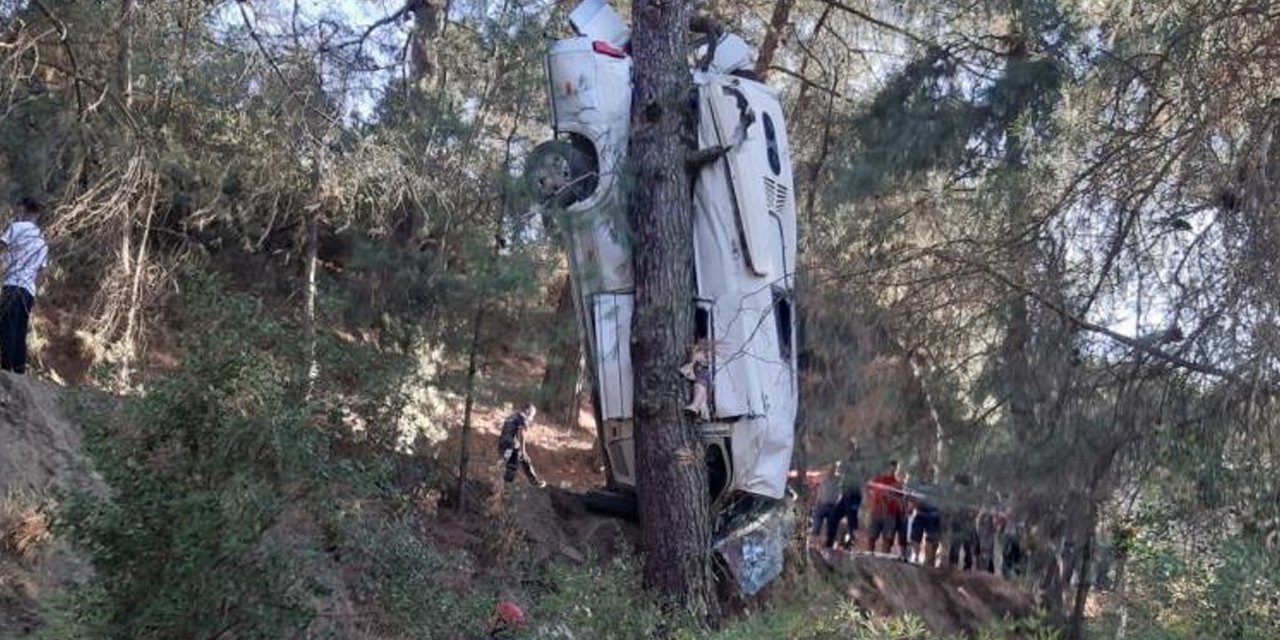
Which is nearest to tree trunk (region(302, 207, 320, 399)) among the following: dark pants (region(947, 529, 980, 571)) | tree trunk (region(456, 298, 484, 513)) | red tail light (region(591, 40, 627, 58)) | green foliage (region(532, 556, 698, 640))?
tree trunk (region(456, 298, 484, 513))

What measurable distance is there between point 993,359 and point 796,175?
6864mm

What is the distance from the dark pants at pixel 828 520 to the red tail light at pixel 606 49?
5630 millimetres

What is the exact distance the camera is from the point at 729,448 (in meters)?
14.2

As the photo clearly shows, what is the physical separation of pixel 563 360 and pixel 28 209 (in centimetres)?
816

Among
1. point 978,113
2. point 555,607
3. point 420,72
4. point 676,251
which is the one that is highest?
point 420,72

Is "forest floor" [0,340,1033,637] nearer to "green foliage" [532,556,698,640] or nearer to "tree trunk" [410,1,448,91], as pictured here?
→ "green foliage" [532,556,698,640]

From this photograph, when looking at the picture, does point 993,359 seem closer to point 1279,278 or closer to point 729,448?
point 1279,278

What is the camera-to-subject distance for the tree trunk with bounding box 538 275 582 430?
16.6m

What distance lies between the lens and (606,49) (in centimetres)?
1479

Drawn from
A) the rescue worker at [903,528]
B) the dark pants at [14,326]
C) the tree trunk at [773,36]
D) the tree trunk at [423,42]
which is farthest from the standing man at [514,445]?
the dark pants at [14,326]

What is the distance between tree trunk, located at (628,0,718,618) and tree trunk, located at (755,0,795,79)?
12.6 feet

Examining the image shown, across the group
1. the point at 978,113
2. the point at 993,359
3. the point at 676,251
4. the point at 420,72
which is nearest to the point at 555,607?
the point at 993,359

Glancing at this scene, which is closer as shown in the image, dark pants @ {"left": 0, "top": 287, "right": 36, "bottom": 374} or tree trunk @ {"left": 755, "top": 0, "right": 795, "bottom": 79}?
dark pants @ {"left": 0, "top": 287, "right": 36, "bottom": 374}

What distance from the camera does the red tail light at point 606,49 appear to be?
14.7m
